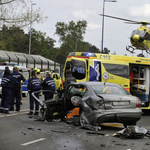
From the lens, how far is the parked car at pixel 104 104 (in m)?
8.62

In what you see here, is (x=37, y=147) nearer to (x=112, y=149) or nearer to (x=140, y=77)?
(x=112, y=149)

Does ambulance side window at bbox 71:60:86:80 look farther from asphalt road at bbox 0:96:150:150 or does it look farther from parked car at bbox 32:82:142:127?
asphalt road at bbox 0:96:150:150

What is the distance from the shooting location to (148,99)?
48.4ft

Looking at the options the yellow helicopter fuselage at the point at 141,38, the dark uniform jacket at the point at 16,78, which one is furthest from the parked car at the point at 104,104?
the yellow helicopter fuselage at the point at 141,38

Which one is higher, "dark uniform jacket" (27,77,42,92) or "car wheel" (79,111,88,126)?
"dark uniform jacket" (27,77,42,92)

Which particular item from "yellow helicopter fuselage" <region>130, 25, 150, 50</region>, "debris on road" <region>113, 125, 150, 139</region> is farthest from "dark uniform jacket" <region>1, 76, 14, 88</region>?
"yellow helicopter fuselage" <region>130, 25, 150, 50</region>

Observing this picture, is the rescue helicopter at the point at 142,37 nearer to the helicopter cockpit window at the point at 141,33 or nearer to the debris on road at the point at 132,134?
the helicopter cockpit window at the point at 141,33

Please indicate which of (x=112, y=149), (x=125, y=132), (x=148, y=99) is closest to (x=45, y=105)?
(x=125, y=132)

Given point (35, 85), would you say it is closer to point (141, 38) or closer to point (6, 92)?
point (6, 92)

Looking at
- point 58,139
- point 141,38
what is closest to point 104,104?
point 58,139

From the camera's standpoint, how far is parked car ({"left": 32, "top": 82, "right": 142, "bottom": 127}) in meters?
8.62

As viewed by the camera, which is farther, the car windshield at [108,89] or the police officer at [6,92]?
the police officer at [6,92]

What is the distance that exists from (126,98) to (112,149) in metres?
2.95

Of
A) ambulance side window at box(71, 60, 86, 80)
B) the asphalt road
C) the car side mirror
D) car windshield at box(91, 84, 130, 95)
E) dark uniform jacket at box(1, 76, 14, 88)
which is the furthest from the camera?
ambulance side window at box(71, 60, 86, 80)
